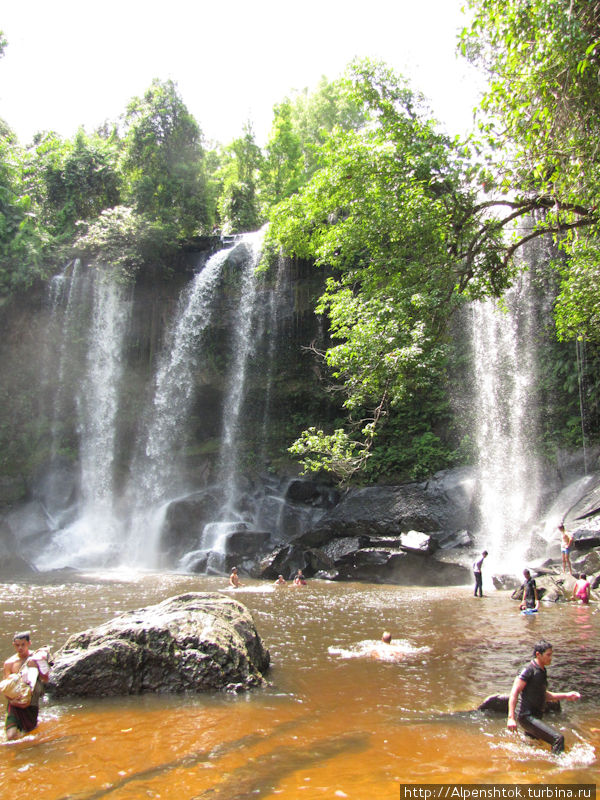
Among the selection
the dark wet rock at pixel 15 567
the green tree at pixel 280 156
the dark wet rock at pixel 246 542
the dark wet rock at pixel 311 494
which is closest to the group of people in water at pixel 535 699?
the dark wet rock at pixel 246 542

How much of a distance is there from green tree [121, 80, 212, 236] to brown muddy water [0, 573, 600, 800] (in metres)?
23.9

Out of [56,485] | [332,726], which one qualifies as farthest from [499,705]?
[56,485]

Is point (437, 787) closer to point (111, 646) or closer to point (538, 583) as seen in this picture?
point (111, 646)

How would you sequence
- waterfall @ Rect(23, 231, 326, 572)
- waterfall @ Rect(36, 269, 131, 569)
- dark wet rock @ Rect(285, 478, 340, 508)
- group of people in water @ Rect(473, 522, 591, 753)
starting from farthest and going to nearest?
waterfall @ Rect(23, 231, 326, 572), waterfall @ Rect(36, 269, 131, 569), dark wet rock @ Rect(285, 478, 340, 508), group of people in water @ Rect(473, 522, 591, 753)

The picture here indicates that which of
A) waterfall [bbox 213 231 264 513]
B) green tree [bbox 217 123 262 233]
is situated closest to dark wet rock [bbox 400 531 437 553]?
waterfall [bbox 213 231 264 513]

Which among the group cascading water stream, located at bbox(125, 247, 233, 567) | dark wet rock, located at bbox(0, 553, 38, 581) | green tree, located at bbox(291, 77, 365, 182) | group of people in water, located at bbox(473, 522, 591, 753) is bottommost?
dark wet rock, located at bbox(0, 553, 38, 581)

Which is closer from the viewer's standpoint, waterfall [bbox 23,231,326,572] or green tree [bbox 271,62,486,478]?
green tree [bbox 271,62,486,478]

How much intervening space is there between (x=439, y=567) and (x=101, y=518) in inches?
521

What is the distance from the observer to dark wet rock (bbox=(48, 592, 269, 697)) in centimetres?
594

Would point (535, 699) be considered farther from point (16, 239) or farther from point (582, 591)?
Result: point (16, 239)

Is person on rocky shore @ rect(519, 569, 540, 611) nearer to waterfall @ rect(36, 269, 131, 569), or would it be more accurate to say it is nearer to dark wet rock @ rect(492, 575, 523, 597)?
dark wet rock @ rect(492, 575, 523, 597)

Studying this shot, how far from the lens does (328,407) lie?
2159 centimetres

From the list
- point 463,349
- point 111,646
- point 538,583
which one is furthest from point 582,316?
point 111,646

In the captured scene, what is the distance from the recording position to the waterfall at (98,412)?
19.9 meters
